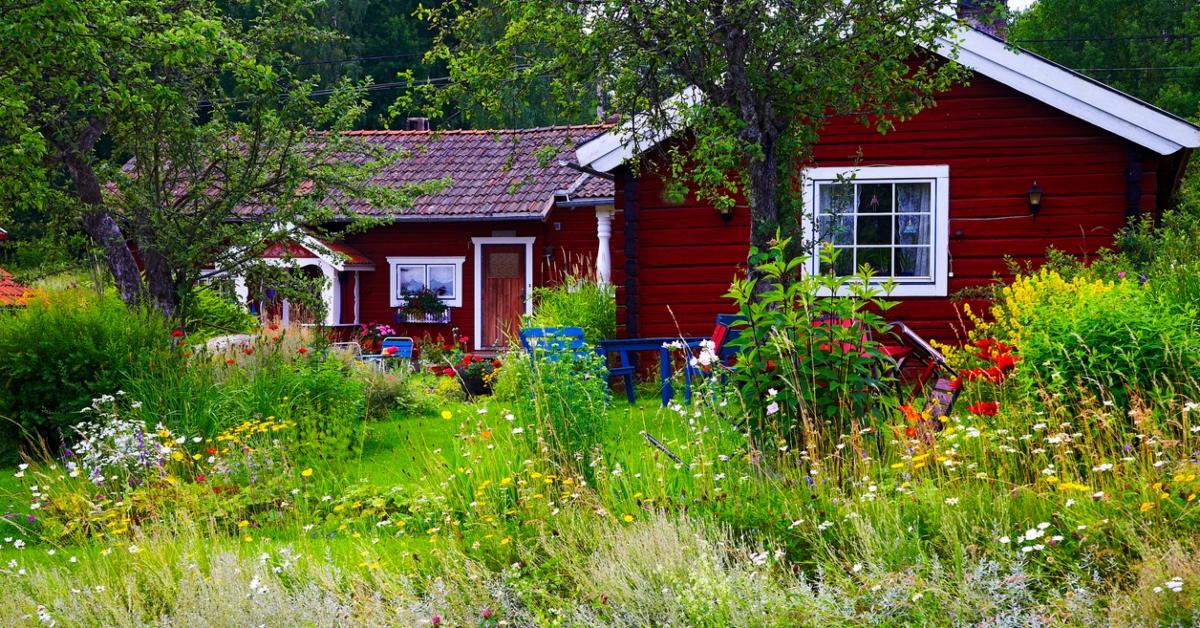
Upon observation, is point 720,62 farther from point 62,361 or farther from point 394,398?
point 62,361

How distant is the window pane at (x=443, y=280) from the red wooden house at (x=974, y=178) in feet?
27.0

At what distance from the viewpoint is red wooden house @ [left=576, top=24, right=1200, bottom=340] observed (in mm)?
11125

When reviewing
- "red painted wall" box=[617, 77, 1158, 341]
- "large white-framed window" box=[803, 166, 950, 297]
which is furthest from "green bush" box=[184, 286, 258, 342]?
"large white-framed window" box=[803, 166, 950, 297]

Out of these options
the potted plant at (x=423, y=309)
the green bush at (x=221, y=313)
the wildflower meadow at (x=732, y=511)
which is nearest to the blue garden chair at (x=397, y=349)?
the green bush at (x=221, y=313)

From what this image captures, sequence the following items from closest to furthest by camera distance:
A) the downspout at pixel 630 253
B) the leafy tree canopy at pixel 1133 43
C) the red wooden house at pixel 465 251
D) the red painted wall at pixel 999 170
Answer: the red painted wall at pixel 999 170 → the downspout at pixel 630 253 → the red wooden house at pixel 465 251 → the leafy tree canopy at pixel 1133 43

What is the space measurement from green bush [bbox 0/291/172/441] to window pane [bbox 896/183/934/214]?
7465 millimetres

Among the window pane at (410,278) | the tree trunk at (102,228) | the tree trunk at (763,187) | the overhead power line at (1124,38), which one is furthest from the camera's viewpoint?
the overhead power line at (1124,38)

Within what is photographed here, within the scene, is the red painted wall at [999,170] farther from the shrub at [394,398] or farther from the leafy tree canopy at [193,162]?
the leafy tree canopy at [193,162]

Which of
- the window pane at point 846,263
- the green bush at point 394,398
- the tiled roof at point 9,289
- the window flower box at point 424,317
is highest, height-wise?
the window pane at point 846,263

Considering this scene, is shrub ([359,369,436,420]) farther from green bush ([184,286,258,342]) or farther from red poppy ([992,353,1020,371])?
red poppy ([992,353,1020,371])

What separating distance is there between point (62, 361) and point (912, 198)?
27.3 feet

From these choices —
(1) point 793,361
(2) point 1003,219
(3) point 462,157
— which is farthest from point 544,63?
(3) point 462,157

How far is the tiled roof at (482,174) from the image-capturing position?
61.4ft

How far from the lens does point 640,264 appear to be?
→ 12.2 m
